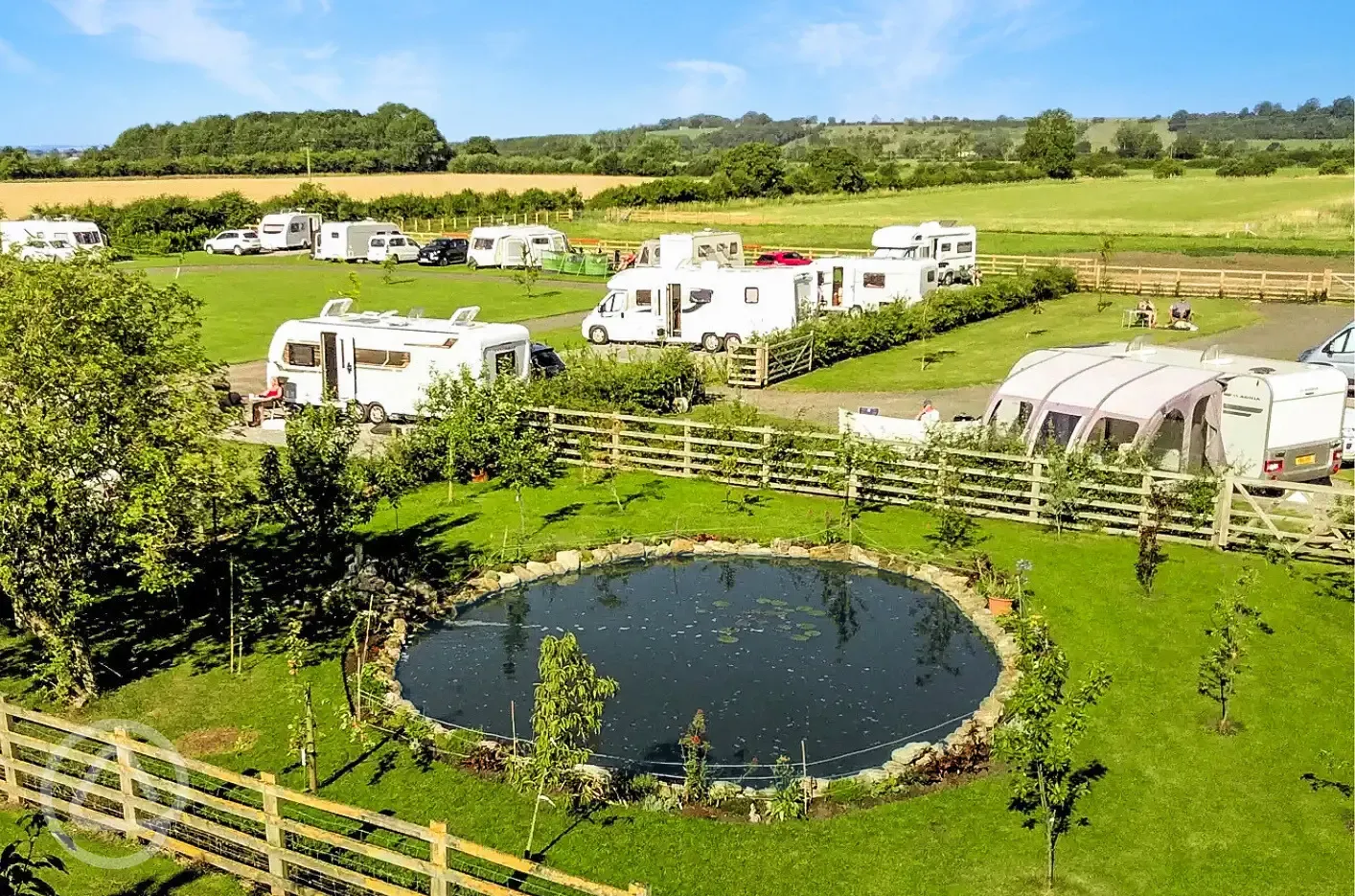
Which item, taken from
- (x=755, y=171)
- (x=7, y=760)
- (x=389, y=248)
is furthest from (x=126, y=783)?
(x=755, y=171)

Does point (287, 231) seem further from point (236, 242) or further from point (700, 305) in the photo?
point (700, 305)

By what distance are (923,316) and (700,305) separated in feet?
21.8

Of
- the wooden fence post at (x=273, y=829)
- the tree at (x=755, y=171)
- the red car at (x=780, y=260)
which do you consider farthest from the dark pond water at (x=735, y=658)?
the tree at (x=755, y=171)

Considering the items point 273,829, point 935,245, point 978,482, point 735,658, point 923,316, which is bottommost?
point 735,658

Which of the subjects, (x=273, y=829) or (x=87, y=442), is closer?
(x=273, y=829)

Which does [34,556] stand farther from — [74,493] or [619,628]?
[619,628]

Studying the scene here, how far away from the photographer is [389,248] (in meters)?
56.1

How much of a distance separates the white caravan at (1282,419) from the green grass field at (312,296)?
22.9m

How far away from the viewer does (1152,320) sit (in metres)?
34.7

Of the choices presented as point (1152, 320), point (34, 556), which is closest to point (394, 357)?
point (34, 556)

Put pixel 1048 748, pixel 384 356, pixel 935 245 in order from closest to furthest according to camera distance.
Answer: pixel 1048 748
pixel 384 356
pixel 935 245

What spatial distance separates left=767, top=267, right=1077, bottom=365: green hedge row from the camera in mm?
A: 30500

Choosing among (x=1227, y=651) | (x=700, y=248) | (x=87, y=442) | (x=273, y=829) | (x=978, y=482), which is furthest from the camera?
(x=700, y=248)

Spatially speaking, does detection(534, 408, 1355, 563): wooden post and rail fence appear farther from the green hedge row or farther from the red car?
the red car
